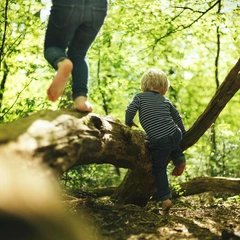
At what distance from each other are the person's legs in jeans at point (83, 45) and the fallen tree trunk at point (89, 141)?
0.85 feet

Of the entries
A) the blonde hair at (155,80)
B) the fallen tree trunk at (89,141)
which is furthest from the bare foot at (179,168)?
the blonde hair at (155,80)

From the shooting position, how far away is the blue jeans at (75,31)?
10.1 feet

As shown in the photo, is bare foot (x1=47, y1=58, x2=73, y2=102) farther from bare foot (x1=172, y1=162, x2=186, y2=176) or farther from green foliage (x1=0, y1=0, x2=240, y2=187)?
green foliage (x1=0, y1=0, x2=240, y2=187)

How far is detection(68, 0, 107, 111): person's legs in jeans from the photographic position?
3.22m

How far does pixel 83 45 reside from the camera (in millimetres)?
3463

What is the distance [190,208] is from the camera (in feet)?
15.8

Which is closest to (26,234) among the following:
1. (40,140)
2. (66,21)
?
(40,140)

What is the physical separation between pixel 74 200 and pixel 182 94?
438 inches

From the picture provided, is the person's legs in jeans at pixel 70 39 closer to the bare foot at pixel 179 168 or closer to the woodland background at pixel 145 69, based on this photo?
the woodland background at pixel 145 69

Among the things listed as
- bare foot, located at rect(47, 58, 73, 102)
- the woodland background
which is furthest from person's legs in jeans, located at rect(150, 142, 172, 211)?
bare foot, located at rect(47, 58, 73, 102)

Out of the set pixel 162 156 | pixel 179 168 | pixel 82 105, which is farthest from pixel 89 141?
pixel 179 168

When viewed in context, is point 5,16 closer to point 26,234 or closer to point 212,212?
point 212,212

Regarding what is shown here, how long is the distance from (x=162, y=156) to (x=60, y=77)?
1717 millimetres

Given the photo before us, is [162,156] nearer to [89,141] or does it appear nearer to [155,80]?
[155,80]
